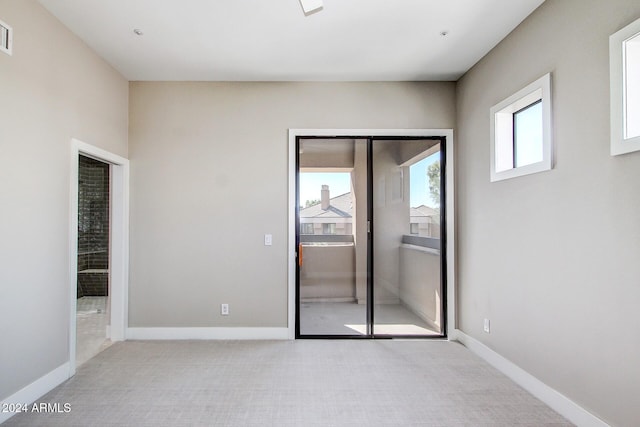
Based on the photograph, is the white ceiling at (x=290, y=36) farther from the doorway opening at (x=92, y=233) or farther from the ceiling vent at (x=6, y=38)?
the doorway opening at (x=92, y=233)

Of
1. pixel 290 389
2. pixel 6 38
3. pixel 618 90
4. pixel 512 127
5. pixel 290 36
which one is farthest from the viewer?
pixel 512 127

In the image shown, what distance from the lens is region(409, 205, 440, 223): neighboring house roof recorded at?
3728 millimetres

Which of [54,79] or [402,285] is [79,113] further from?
[402,285]

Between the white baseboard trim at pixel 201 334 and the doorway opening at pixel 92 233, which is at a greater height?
the doorway opening at pixel 92 233

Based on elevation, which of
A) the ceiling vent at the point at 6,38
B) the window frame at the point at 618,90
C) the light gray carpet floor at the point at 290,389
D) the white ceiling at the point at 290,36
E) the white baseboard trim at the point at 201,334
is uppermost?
the white ceiling at the point at 290,36

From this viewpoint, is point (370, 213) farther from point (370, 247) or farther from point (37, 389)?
point (37, 389)

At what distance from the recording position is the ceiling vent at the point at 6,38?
213 centimetres

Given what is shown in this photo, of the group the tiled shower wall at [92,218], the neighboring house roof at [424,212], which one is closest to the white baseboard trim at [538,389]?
the neighboring house roof at [424,212]

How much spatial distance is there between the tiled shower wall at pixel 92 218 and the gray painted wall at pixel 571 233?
18.7 feet

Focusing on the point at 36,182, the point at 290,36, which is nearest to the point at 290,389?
the point at 36,182

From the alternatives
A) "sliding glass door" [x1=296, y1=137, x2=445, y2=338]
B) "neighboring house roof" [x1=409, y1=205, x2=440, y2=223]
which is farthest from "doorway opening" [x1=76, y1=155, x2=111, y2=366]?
"neighboring house roof" [x1=409, y1=205, x2=440, y2=223]

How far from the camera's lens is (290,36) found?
282cm

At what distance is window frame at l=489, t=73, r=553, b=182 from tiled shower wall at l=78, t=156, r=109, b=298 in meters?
5.61

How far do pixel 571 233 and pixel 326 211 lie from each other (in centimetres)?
218
